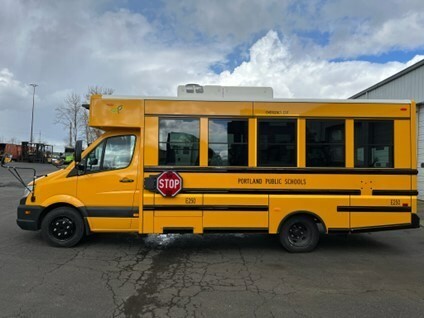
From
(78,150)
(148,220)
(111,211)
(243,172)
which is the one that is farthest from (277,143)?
(78,150)

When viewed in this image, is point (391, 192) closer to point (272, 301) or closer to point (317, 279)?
point (317, 279)

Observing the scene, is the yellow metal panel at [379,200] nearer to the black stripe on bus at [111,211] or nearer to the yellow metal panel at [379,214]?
the yellow metal panel at [379,214]

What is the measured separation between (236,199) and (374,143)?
2713mm

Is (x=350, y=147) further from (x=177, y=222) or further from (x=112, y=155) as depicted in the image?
(x=112, y=155)

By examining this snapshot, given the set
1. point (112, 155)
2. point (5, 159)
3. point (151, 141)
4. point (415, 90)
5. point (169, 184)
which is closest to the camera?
point (169, 184)

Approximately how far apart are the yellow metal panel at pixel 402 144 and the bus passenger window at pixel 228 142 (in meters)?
2.74

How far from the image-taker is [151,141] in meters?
7.12

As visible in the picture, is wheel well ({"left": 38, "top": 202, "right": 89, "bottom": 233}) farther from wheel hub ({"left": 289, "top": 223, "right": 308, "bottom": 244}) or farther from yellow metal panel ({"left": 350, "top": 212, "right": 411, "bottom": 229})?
yellow metal panel ({"left": 350, "top": 212, "right": 411, "bottom": 229})

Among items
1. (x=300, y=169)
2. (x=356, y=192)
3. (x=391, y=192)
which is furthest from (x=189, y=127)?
(x=391, y=192)

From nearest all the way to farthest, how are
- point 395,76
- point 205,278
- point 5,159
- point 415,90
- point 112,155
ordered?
point 205,278 → point 112,155 → point 5,159 → point 415,90 → point 395,76

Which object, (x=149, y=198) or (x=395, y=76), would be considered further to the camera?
(x=395, y=76)

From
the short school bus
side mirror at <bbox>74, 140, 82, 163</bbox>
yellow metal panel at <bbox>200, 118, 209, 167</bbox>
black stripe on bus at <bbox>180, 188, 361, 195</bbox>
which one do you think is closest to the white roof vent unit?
the short school bus

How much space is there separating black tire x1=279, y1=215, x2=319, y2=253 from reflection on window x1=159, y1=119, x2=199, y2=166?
6.71 feet

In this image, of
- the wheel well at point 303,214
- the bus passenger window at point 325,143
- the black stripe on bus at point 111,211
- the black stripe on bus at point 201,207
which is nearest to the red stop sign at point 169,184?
the black stripe on bus at point 201,207
